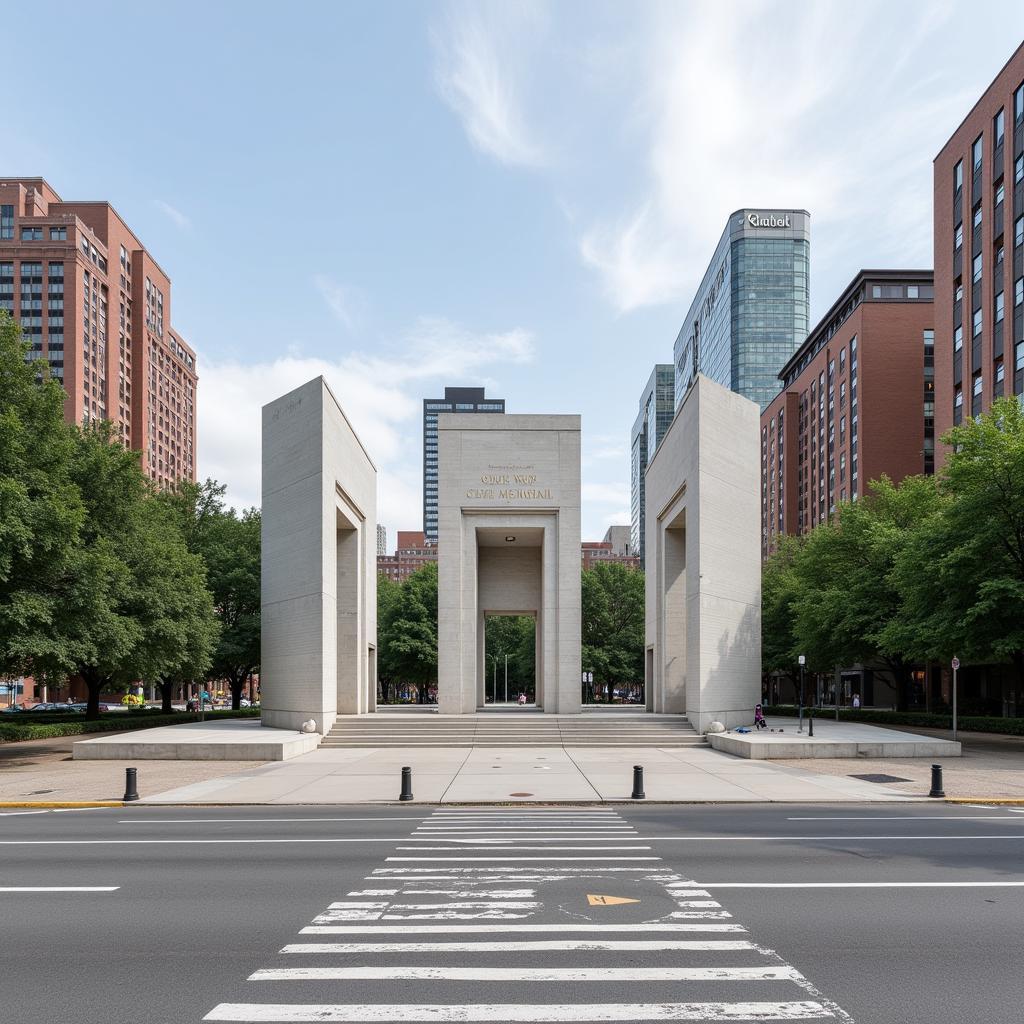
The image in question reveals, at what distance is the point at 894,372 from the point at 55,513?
75821 mm

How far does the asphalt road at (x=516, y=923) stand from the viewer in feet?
22.2

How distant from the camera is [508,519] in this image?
4141cm

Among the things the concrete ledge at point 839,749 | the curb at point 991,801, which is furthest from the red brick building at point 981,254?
the curb at point 991,801

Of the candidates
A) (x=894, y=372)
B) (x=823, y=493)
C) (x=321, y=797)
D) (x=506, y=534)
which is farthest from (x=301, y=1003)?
(x=823, y=493)

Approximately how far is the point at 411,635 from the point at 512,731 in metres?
31.1

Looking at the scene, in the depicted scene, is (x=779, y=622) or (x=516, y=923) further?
(x=779, y=622)

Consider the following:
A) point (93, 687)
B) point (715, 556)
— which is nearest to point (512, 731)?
point (715, 556)

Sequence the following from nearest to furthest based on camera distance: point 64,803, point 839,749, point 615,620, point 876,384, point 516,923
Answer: point 516,923 → point 64,803 → point 839,749 → point 615,620 → point 876,384

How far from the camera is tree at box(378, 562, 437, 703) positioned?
205ft

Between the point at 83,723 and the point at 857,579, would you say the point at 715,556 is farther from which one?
the point at 83,723

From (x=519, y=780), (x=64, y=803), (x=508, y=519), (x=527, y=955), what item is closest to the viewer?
(x=527, y=955)

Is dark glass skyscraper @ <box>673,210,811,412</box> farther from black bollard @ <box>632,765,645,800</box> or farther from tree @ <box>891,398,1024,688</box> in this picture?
black bollard @ <box>632,765,645,800</box>

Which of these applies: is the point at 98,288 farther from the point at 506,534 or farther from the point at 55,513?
the point at 55,513

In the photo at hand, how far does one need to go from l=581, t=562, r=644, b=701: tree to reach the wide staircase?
111 feet
